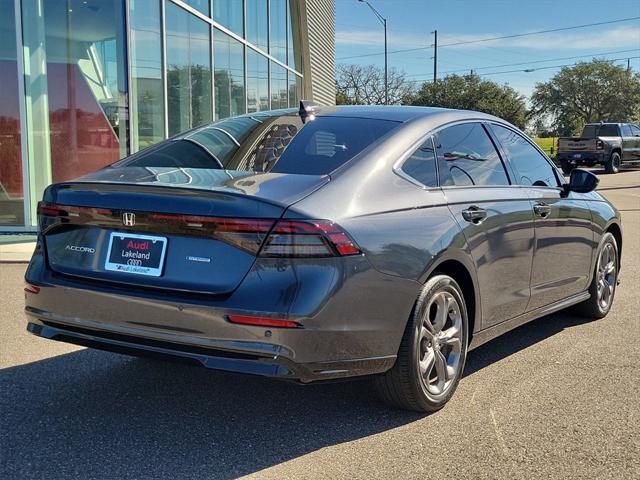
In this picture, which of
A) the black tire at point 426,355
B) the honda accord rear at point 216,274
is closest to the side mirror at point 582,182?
the black tire at point 426,355

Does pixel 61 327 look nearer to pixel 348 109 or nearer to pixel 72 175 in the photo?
pixel 348 109

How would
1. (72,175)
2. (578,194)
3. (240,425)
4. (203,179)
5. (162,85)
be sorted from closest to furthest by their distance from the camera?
(203,179) → (240,425) → (578,194) → (72,175) → (162,85)

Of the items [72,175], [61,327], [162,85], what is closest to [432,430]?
[61,327]

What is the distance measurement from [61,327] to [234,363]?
0.96m

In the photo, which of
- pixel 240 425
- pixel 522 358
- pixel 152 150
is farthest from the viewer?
pixel 522 358

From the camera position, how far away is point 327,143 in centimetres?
359

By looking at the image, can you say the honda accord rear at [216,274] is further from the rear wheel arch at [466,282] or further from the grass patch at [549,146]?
the grass patch at [549,146]

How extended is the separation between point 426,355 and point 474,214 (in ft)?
2.74

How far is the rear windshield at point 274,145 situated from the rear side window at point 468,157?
381mm

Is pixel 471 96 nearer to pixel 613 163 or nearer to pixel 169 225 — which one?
pixel 613 163

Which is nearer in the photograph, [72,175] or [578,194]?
[578,194]

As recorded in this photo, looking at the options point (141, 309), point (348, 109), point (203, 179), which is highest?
point (348, 109)

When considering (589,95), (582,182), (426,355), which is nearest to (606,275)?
(582,182)

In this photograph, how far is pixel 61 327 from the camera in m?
3.30
